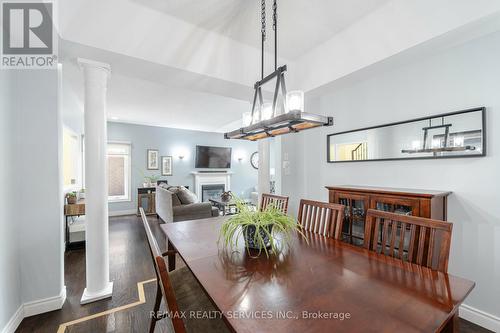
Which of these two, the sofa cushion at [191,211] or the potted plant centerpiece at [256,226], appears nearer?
the potted plant centerpiece at [256,226]

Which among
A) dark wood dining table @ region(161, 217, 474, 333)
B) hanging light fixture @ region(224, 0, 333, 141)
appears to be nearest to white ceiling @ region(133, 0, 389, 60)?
hanging light fixture @ region(224, 0, 333, 141)

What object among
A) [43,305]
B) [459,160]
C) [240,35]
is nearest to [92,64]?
[240,35]

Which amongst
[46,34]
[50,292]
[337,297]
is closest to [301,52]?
[46,34]

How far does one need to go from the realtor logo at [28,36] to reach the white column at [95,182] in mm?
300

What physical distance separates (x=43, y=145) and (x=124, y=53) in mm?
1115

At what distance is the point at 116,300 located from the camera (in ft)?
7.22

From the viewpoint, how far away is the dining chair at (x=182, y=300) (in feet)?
2.97

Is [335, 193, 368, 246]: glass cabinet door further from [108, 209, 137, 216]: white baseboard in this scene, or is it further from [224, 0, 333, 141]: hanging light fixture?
[108, 209, 137, 216]: white baseboard

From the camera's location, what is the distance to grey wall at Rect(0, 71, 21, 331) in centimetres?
168

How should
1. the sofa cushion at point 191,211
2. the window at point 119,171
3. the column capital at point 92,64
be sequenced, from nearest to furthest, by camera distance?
the column capital at point 92,64 → the sofa cushion at point 191,211 → the window at point 119,171

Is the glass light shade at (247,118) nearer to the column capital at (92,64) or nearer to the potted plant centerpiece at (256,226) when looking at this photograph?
the potted plant centerpiece at (256,226)

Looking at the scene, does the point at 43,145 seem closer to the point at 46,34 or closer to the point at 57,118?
the point at 57,118

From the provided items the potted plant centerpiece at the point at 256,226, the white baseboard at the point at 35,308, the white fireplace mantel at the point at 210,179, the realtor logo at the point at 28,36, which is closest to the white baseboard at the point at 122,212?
the white fireplace mantel at the point at 210,179

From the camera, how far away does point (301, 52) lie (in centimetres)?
275
